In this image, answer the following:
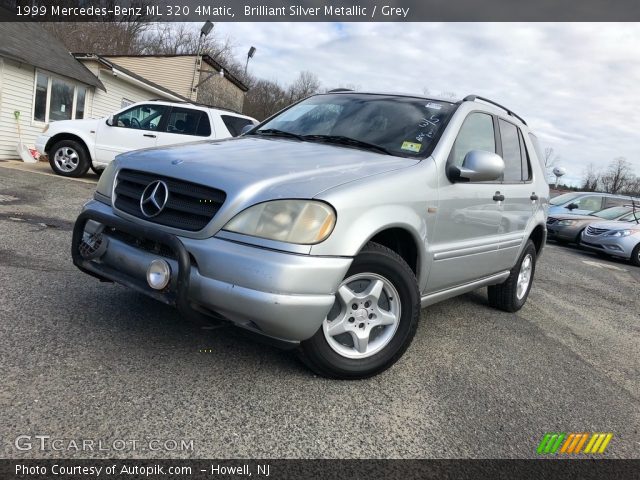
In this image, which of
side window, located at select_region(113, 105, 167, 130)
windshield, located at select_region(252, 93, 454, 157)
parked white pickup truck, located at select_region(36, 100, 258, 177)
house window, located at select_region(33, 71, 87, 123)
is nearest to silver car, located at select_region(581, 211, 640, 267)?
parked white pickup truck, located at select_region(36, 100, 258, 177)

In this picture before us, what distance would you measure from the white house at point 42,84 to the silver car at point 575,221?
47.3 feet

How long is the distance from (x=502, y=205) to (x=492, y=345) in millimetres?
1160

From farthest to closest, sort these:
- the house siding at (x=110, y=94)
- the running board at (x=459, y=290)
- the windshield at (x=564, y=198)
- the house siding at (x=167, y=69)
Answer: the house siding at (x=167, y=69) < the house siding at (x=110, y=94) < the windshield at (x=564, y=198) < the running board at (x=459, y=290)

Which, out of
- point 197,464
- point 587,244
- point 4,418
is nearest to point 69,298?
point 4,418

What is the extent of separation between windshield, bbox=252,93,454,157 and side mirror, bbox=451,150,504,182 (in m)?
0.26

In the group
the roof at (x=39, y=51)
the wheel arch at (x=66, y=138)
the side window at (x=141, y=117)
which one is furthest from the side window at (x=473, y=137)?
the roof at (x=39, y=51)

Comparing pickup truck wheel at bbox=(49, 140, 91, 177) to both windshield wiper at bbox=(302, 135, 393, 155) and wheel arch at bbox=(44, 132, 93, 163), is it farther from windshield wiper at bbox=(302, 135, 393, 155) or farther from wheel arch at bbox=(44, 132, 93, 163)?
windshield wiper at bbox=(302, 135, 393, 155)

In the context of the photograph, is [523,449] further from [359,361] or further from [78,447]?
[78,447]

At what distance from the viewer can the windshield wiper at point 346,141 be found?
341 centimetres

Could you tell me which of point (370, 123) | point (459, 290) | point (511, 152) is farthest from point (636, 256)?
point (370, 123)

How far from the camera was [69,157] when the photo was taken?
10891 millimetres

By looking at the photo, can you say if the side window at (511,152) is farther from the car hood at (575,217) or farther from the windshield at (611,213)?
the windshield at (611,213)

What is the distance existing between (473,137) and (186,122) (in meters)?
7.87

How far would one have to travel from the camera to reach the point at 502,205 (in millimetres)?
4203
